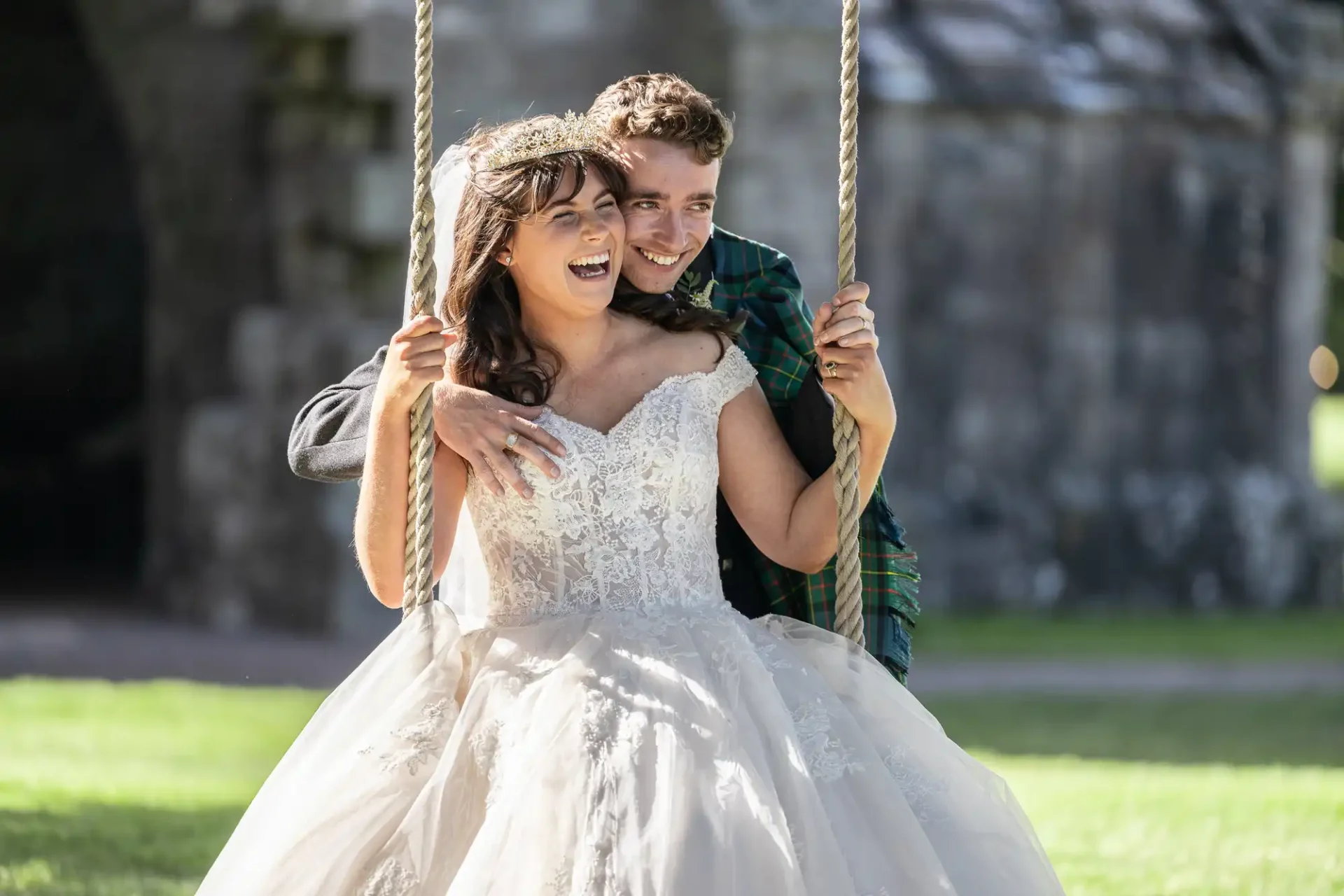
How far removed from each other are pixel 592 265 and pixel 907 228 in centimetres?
798

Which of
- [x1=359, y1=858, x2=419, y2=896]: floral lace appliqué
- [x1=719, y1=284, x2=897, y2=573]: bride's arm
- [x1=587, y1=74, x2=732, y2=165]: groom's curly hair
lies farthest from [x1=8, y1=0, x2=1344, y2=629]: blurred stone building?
[x1=359, y1=858, x2=419, y2=896]: floral lace appliqué

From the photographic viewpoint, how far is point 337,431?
372 cm

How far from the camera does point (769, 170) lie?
32.3 ft

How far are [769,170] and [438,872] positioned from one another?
7097mm

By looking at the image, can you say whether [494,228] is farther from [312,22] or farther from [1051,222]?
[1051,222]

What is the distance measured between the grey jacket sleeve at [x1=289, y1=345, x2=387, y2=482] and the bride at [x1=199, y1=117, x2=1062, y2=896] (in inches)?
9.9

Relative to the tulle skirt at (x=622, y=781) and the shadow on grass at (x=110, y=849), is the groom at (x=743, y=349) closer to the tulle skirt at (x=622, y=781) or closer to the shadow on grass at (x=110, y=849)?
the tulle skirt at (x=622, y=781)

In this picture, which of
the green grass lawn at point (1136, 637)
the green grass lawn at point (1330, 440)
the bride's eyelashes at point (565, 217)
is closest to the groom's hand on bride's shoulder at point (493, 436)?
the bride's eyelashes at point (565, 217)

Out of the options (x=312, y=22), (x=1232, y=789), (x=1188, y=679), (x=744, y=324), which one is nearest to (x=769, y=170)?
(x=312, y=22)

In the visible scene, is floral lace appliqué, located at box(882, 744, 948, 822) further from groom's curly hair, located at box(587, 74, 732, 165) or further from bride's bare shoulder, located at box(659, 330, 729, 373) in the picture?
groom's curly hair, located at box(587, 74, 732, 165)

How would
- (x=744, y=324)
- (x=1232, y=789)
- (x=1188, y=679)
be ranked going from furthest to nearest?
1. (x=1188, y=679)
2. (x=1232, y=789)
3. (x=744, y=324)

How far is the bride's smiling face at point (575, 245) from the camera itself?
3357 millimetres

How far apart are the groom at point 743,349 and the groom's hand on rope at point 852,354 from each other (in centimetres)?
1

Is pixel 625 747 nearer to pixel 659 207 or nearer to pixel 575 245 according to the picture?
pixel 575 245
